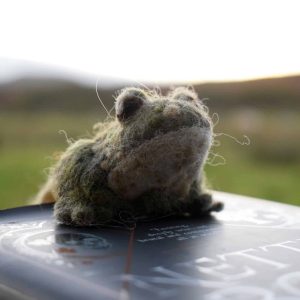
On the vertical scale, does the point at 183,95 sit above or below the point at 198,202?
above

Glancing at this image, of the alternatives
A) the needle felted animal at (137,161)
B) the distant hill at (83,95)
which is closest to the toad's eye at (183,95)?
the needle felted animal at (137,161)

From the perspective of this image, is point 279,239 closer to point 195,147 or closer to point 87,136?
point 195,147

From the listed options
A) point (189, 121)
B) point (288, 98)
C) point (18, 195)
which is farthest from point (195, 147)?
point (288, 98)

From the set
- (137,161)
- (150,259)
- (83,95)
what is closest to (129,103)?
(137,161)

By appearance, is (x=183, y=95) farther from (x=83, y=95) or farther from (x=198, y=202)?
(x=83, y=95)

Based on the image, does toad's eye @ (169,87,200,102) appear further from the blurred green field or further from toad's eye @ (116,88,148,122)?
the blurred green field

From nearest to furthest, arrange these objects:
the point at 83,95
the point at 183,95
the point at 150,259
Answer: the point at 150,259 < the point at 183,95 < the point at 83,95

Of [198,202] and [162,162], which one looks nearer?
[162,162]

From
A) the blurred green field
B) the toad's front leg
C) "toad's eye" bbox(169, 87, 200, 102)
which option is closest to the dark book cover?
the toad's front leg
